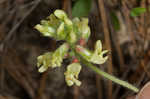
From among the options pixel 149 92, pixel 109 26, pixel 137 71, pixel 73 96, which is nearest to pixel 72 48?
pixel 149 92

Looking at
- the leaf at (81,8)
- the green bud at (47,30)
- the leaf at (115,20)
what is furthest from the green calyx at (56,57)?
the leaf at (115,20)

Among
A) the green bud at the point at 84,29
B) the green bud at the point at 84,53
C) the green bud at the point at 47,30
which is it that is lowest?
the green bud at the point at 84,53

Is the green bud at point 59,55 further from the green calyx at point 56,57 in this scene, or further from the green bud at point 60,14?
the green bud at point 60,14

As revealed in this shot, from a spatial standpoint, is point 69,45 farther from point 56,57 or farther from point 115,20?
point 115,20

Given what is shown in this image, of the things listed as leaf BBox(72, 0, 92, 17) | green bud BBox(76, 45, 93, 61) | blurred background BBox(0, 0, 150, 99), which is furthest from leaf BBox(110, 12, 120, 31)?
green bud BBox(76, 45, 93, 61)

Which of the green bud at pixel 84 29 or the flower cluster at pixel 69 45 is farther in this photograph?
the green bud at pixel 84 29

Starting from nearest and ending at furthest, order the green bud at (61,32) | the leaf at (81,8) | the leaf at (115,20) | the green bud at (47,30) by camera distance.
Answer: the green bud at (61,32) < the green bud at (47,30) < the leaf at (81,8) < the leaf at (115,20)

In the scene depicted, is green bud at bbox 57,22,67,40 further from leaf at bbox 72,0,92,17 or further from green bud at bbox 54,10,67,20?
leaf at bbox 72,0,92,17

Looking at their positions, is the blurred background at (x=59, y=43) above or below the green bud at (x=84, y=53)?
below

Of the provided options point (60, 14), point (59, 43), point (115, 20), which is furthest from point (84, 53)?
point (59, 43)
